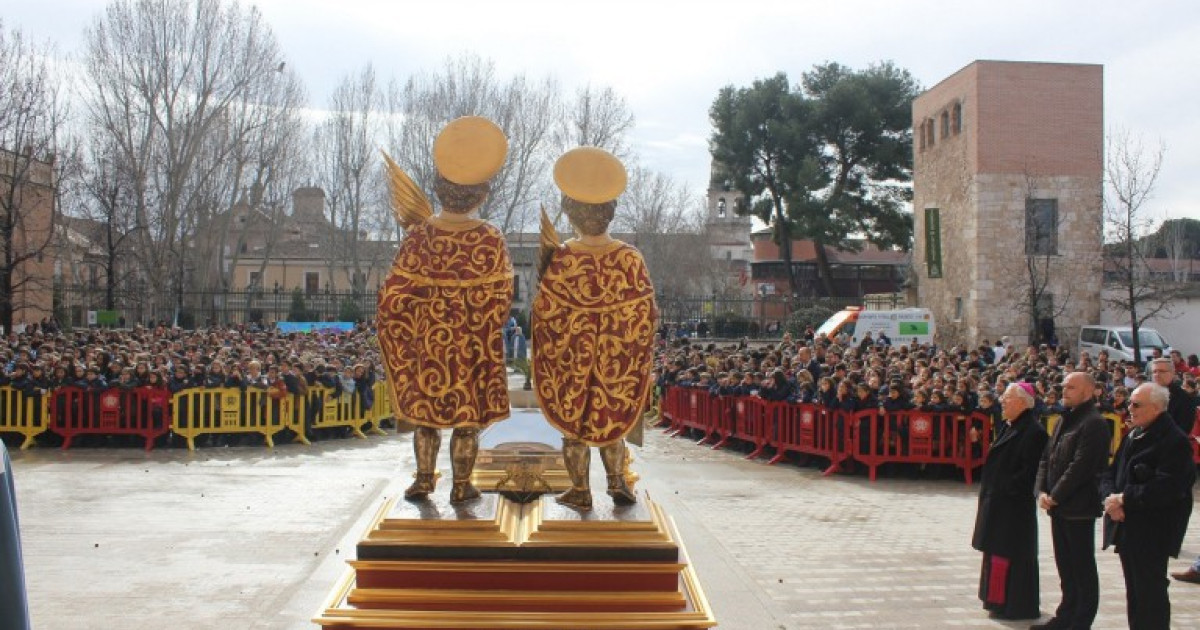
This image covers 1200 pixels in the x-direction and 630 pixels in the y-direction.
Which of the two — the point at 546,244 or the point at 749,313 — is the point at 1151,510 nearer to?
the point at 546,244

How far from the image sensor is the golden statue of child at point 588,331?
5.33 meters

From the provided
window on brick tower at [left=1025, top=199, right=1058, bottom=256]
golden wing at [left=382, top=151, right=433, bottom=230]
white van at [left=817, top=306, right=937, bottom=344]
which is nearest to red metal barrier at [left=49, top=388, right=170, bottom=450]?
golden wing at [left=382, top=151, right=433, bottom=230]

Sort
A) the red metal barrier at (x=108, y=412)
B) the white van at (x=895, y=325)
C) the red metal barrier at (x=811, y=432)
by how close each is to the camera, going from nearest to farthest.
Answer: the red metal barrier at (x=811, y=432) < the red metal barrier at (x=108, y=412) < the white van at (x=895, y=325)

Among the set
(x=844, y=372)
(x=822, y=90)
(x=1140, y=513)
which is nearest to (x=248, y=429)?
(x=844, y=372)

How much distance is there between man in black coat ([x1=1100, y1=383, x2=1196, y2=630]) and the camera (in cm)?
561

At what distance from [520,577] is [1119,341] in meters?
28.0

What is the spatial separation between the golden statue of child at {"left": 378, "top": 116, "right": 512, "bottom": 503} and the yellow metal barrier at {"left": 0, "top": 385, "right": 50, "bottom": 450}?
467 inches

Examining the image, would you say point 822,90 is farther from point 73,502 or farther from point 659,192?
point 73,502

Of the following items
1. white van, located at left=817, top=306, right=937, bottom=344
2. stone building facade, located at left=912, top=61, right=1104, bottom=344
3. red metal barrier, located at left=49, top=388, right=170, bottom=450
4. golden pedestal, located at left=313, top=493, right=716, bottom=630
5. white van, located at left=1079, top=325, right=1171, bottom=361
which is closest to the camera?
golden pedestal, located at left=313, top=493, right=716, bottom=630

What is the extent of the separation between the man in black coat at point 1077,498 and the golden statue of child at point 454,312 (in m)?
3.55

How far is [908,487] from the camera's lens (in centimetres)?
1209

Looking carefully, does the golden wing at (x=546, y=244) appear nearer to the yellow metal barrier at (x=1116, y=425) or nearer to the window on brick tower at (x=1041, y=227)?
the yellow metal barrier at (x=1116, y=425)

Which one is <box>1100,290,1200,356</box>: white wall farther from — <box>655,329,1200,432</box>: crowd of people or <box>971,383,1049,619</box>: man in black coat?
<box>971,383,1049,619</box>: man in black coat

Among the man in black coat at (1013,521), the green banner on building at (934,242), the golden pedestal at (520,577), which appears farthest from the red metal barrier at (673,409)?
the green banner on building at (934,242)
